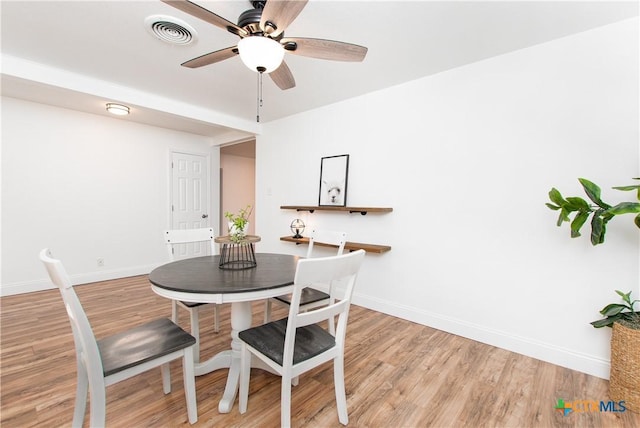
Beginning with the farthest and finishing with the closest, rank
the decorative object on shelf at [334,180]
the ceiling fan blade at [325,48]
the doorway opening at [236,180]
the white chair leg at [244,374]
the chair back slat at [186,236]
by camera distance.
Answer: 1. the doorway opening at [236,180]
2. the decorative object on shelf at [334,180]
3. the chair back slat at [186,236]
4. the ceiling fan blade at [325,48]
5. the white chair leg at [244,374]

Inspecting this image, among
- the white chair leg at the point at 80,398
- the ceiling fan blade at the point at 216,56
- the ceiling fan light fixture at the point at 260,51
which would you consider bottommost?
the white chair leg at the point at 80,398

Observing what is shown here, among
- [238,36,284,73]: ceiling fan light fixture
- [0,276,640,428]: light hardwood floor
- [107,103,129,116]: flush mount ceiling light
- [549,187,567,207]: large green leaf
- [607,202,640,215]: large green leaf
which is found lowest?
[0,276,640,428]: light hardwood floor

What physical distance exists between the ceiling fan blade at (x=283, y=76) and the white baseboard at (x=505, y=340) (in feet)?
7.73

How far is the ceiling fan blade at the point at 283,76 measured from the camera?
1.99 meters

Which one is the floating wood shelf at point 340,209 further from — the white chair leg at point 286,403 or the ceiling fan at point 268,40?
the white chair leg at point 286,403

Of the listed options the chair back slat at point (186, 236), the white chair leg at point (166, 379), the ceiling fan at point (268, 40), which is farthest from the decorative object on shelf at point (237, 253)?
the ceiling fan at point (268, 40)

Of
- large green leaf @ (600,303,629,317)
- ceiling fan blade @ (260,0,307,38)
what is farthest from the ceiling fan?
large green leaf @ (600,303,629,317)

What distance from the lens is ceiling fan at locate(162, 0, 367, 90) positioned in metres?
1.42

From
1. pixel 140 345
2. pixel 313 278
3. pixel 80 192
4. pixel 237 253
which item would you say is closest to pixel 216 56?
pixel 237 253

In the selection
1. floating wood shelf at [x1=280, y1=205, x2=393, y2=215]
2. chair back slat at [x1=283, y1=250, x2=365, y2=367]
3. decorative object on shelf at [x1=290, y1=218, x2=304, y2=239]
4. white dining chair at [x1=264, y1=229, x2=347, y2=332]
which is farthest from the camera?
decorative object on shelf at [x1=290, y1=218, x2=304, y2=239]

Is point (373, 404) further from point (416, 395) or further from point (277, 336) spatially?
point (277, 336)

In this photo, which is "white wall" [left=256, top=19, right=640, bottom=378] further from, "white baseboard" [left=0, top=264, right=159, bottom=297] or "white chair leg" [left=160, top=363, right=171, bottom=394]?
"white baseboard" [left=0, top=264, right=159, bottom=297]

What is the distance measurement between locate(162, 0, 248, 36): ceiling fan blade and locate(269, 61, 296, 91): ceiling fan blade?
35cm

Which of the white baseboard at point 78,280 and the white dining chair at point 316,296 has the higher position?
the white dining chair at point 316,296
